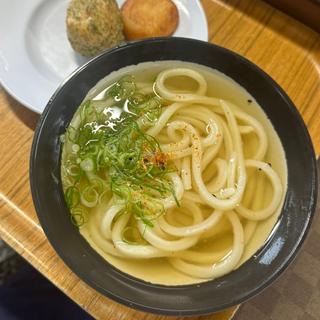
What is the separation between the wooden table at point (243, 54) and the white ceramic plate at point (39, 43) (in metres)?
0.07

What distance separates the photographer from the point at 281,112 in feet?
3.80

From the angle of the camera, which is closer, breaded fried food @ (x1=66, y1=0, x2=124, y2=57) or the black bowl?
the black bowl

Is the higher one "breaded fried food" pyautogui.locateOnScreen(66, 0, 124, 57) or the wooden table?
"breaded fried food" pyautogui.locateOnScreen(66, 0, 124, 57)

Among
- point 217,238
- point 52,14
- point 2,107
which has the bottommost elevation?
point 217,238

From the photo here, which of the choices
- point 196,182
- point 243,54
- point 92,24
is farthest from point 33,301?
point 243,54

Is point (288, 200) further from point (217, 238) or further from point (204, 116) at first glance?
point (204, 116)

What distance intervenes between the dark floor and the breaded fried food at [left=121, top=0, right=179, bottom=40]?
0.91 metres

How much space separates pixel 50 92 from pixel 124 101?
0.30 metres

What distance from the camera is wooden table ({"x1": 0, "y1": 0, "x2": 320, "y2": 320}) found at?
1.26 meters

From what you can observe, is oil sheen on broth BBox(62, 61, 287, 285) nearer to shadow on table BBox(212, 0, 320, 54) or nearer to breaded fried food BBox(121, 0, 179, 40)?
breaded fried food BBox(121, 0, 179, 40)

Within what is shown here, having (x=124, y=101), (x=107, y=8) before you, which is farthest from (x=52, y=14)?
(x=124, y=101)

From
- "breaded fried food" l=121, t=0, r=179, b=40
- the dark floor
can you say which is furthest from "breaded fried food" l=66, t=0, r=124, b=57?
the dark floor

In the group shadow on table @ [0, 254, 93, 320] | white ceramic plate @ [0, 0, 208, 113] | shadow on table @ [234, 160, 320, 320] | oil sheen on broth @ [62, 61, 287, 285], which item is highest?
white ceramic plate @ [0, 0, 208, 113]

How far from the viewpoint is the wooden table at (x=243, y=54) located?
126 cm
